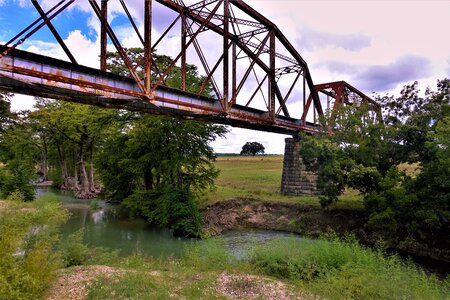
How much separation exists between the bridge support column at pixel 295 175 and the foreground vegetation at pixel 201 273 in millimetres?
15537

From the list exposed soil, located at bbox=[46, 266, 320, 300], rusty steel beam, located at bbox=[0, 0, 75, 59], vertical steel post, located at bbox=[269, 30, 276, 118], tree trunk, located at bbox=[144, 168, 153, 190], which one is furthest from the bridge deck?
tree trunk, located at bbox=[144, 168, 153, 190]

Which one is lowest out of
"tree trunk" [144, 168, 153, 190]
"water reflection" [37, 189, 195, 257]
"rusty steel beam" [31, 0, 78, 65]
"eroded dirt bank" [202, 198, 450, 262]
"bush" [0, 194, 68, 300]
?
"water reflection" [37, 189, 195, 257]

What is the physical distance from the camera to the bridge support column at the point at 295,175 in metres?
28.3

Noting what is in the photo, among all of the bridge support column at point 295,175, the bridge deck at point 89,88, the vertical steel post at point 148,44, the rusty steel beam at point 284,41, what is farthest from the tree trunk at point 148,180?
the vertical steel post at point 148,44

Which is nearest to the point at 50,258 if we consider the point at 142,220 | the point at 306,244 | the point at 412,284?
the point at 306,244

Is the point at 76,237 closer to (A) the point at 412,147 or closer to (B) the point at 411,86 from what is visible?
(A) the point at 412,147

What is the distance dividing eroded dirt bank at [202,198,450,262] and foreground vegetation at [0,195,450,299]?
339 inches

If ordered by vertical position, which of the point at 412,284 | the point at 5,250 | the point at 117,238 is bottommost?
the point at 117,238

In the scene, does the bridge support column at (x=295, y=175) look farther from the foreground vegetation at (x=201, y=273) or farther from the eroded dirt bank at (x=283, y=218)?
the foreground vegetation at (x=201, y=273)

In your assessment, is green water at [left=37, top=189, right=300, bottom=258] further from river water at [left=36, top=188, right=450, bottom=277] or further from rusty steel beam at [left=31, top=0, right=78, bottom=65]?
rusty steel beam at [left=31, top=0, right=78, bottom=65]

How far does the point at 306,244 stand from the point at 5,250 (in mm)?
10274

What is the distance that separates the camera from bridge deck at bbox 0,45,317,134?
35.4 ft

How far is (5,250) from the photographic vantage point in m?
7.61

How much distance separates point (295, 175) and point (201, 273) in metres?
19.2
